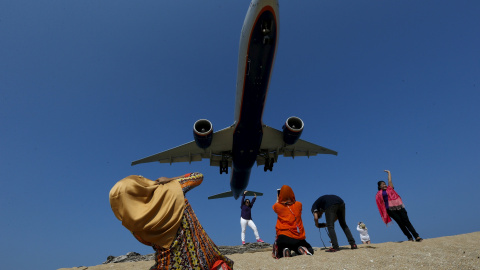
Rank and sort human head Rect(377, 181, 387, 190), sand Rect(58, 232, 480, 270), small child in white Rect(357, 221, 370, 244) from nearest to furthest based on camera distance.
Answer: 1. sand Rect(58, 232, 480, 270)
2. human head Rect(377, 181, 387, 190)
3. small child in white Rect(357, 221, 370, 244)

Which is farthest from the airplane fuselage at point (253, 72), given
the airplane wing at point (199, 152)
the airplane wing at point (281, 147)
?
the airplane wing at point (281, 147)

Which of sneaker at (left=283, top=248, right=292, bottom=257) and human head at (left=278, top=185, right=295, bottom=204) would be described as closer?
sneaker at (left=283, top=248, right=292, bottom=257)

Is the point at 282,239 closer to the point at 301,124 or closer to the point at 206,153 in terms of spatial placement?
the point at 301,124

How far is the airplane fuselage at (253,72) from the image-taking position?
1149 centimetres

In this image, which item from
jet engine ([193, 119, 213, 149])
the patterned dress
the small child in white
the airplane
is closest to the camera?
the patterned dress

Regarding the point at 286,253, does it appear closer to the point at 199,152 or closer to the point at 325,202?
the point at 325,202

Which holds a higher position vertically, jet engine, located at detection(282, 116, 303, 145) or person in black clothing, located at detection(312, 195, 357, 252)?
jet engine, located at detection(282, 116, 303, 145)

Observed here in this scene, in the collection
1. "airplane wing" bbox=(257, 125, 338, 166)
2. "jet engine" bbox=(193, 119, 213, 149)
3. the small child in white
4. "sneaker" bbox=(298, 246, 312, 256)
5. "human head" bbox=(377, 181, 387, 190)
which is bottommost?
the small child in white

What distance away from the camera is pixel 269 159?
1947cm

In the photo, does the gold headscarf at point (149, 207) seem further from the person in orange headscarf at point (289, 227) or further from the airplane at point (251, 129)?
the airplane at point (251, 129)

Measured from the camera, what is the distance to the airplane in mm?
11750

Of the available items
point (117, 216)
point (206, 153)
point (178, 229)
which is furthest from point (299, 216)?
point (206, 153)

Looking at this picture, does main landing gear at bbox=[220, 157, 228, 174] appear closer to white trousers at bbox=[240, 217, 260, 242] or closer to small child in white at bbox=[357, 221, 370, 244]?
white trousers at bbox=[240, 217, 260, 242]

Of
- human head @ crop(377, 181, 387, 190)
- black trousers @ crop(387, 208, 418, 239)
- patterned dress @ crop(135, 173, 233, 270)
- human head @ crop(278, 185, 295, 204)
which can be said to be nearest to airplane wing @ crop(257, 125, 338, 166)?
human head @ crop(377, 181, 387, 190)
